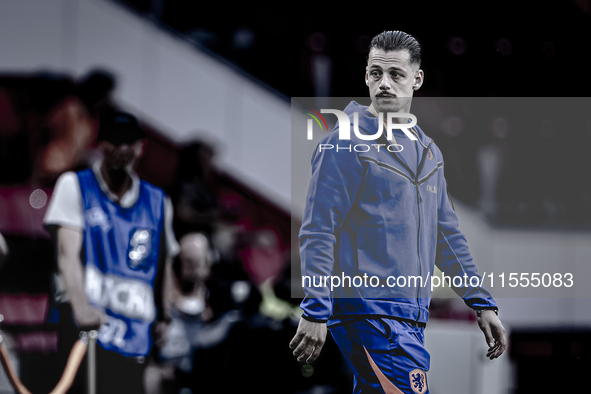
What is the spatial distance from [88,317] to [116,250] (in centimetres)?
35

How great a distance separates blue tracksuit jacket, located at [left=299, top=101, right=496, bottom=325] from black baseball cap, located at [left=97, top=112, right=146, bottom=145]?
0.94 metres

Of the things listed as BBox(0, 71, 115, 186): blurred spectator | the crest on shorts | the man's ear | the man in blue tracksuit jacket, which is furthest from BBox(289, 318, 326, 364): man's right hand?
BBox(0, 71, 115, 186): blurred spectator

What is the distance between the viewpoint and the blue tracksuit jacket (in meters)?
2.30

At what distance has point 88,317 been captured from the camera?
8.67 ft

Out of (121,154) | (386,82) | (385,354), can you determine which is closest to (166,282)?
(121,154)

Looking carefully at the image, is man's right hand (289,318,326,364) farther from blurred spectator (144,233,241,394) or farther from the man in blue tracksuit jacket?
blurred spectator (144,233,241,394)

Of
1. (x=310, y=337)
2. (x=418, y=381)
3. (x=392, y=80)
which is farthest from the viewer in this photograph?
(x=392, y=80)

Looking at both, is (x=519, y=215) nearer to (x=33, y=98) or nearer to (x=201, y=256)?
(x=201, y=256)

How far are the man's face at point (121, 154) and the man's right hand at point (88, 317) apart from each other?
0.71 m

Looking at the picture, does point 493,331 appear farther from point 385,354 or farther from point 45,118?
point 45,118

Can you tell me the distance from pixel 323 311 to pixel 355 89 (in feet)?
3.44

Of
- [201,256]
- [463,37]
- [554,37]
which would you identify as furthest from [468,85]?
[201,256]

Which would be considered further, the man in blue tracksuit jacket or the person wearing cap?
the person wearing cap

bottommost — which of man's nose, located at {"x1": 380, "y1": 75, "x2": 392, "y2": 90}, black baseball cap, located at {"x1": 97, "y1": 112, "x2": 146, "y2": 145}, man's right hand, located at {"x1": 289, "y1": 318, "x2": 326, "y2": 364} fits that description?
man's right hand, located at {"x1": 289, "y1": 318, "x2": 326, "y2": 364}
